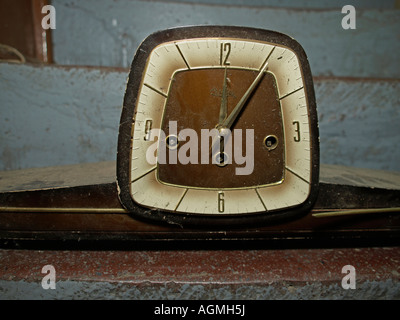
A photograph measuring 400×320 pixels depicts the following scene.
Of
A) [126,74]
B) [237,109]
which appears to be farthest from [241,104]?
[126,74]

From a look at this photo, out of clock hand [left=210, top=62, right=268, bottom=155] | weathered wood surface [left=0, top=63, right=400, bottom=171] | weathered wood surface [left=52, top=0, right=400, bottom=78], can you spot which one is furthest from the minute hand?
weathered wood surface [left=52, top=0, right=400, bottom=78]

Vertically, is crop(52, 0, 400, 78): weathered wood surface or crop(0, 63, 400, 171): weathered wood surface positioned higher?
crop(52, 0, 400, 78): weathered wood surface

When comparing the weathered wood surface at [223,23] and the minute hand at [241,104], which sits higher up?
the weathered wood surface at [223,23]

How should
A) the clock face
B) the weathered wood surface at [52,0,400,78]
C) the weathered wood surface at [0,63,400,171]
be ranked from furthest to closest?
1. the weathered wood surface at [52,0,400,78]
2. the weathered wood surface at [0,63,400,171]
3. the clock face

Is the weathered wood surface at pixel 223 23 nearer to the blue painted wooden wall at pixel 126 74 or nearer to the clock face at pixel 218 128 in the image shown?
the blue painted wooden wall at pixel 126 74

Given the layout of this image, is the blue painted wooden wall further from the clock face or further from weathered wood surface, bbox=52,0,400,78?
the clock face

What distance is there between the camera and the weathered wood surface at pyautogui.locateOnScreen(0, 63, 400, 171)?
0.83m

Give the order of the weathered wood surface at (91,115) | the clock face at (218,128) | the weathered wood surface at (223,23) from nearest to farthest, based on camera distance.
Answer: the clock face at (218,128), the weathered wood surface at (91,115), the weathered wood surface at (223,23)

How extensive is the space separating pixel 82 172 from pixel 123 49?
2.19 feet

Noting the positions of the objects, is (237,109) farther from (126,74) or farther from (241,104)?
(126,74)

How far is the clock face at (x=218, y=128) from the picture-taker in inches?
18.1

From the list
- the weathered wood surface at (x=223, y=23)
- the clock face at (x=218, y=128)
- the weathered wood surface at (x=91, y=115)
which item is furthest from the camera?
the weathered wood surface at (x=223, y=23)

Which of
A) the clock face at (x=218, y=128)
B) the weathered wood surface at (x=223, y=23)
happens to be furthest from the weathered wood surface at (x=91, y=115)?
the clock face at (x=218, y=128)
